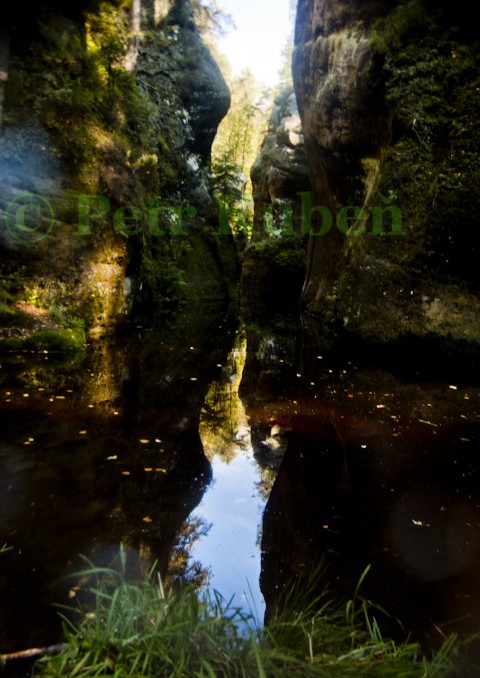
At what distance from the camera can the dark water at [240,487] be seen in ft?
7.30

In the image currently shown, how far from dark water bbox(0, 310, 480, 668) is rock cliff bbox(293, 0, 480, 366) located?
5.19 feet

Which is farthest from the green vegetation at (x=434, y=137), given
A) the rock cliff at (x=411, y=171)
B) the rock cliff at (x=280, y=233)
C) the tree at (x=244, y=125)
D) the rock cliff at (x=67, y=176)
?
the tree at (x=244, y=125)

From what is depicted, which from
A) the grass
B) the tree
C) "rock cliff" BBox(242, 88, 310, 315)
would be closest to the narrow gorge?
the grass

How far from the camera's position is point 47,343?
7.05 metres

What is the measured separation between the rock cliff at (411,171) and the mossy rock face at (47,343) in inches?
187

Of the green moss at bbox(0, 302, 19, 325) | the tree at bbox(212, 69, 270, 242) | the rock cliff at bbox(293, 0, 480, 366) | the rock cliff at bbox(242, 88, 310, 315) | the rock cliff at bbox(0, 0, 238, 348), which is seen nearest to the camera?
the green moss at bbox(0, 302, 19, 325)

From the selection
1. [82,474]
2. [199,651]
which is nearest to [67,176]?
[82,474]

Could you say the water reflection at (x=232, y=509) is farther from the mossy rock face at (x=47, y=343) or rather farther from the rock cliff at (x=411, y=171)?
the rock cliff at (x=411, y=171)

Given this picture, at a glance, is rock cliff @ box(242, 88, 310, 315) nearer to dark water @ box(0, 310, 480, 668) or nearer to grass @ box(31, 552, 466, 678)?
dark water @ box(0, 310, 480, 668)

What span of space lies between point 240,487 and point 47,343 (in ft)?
15.6

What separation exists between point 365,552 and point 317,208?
12.9 metres

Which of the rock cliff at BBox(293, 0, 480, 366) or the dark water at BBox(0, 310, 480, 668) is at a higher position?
the rock cliff at BBox(293, 0, 480, 366)

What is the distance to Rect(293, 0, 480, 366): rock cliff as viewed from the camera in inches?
284

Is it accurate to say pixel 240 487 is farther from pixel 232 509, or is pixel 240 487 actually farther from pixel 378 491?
pixel 378 491
